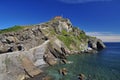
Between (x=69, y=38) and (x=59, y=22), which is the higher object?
(x=59, y=22)

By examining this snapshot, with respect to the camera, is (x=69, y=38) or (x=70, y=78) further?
(x=69, y=38)

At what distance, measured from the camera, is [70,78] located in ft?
194

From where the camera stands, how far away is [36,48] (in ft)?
273

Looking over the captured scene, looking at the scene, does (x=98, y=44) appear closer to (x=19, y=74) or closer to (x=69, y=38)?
(x=69, y=38)

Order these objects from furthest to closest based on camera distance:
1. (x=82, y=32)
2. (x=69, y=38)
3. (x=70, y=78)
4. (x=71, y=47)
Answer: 1. (x=82, y=32)
2. (x=69, y=38)
3. (x=71, y=47)
4. (x=70, y=78)

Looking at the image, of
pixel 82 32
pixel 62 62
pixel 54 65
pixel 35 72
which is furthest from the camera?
pixel 82 32

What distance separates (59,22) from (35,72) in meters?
96.3

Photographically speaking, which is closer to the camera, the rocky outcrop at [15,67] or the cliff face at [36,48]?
the rocky outcrop at [15,67]

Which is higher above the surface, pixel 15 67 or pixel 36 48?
pixel 36 48

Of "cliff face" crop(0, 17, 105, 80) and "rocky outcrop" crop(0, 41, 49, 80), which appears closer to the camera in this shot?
"rocky outcrop" crop(0, 41, 49, 80)

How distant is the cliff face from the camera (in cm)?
5838

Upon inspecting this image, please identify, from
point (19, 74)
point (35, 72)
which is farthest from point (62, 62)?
point (19, 74)

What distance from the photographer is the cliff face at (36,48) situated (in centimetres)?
5838

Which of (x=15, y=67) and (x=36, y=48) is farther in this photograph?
(x=36, y=48)
